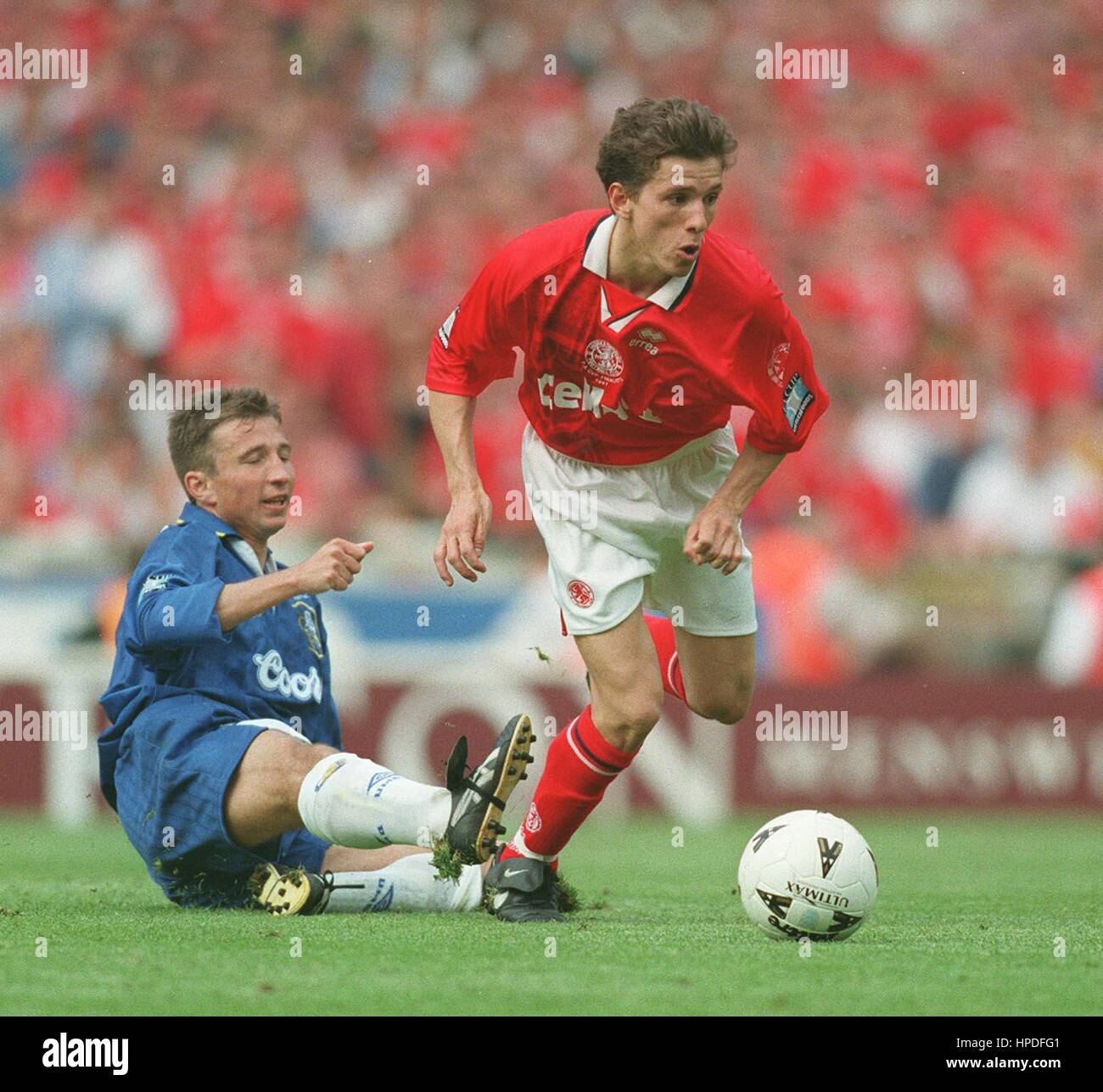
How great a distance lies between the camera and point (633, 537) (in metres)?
5.41

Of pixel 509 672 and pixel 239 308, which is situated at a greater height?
pixel 239 308

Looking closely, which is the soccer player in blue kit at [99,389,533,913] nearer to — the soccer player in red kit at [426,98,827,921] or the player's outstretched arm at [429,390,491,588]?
the player's outstretched arm at [429,390,491,588]

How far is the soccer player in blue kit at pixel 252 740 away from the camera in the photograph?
195 inches

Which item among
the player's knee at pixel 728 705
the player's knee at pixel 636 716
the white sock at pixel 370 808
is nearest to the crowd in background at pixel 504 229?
the player's knee at pixel 728 705

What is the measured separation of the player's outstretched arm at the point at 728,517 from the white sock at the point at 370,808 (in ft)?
3.10

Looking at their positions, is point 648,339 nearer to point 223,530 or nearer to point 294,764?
point 223,530

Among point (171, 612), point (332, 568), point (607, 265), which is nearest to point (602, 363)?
point (607, 265)

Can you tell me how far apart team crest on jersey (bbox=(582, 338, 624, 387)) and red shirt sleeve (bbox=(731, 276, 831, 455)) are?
1.06ft

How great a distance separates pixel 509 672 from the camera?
1033 centimetres

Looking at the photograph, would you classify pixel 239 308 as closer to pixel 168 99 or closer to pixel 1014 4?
pixel 168 99

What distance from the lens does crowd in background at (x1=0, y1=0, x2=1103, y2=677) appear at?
11453 mm

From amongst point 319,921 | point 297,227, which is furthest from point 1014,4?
point 319,921

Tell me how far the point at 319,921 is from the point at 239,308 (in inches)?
297
